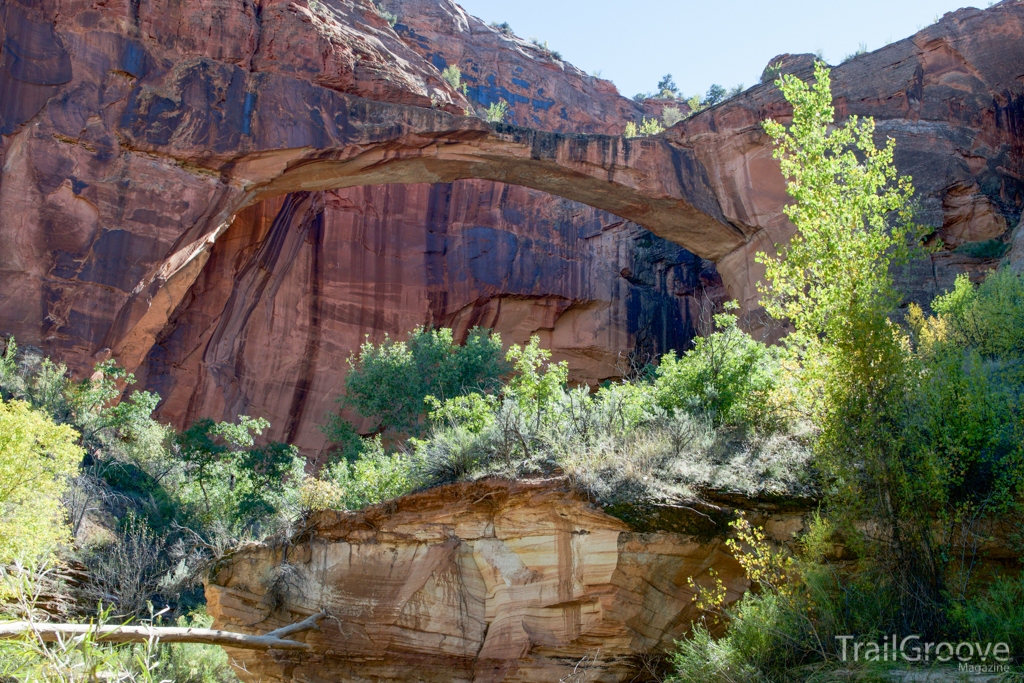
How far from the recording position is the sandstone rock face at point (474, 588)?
8031 millimetres

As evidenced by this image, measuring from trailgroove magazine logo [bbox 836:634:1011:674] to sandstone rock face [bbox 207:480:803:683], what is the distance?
1.60 m

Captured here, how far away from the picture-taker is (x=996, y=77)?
17.9 meters

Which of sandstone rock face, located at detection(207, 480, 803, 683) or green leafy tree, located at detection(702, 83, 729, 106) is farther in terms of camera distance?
green leafy tree, located at detection(702, 83, 729, 106)

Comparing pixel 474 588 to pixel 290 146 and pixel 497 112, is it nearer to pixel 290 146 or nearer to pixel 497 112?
pixel 290 146

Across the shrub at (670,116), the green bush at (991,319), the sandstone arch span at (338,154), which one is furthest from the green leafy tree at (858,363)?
the shrub at (670,116)

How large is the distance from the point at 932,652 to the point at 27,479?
9474 mm

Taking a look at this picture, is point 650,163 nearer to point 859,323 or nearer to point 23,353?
point 859,323

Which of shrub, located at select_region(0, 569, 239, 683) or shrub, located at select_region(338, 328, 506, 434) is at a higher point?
shrub, located at select_region(338, 328, 506, 434)

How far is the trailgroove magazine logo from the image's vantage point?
18.7ft

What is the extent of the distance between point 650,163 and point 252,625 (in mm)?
11976

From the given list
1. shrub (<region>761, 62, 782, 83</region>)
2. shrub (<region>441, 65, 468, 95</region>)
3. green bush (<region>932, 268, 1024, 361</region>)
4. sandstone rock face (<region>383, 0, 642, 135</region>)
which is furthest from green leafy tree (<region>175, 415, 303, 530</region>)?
sandstone rock face (<region>383, 0, 642, 135</region>)

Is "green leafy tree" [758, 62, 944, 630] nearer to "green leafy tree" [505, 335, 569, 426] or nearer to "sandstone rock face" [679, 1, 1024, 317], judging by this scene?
"green leafy tree" [505, 335, 569, 426]

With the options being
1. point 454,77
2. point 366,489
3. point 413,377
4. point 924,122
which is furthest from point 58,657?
point 454,77

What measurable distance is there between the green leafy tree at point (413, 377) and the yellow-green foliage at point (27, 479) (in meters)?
8.94
